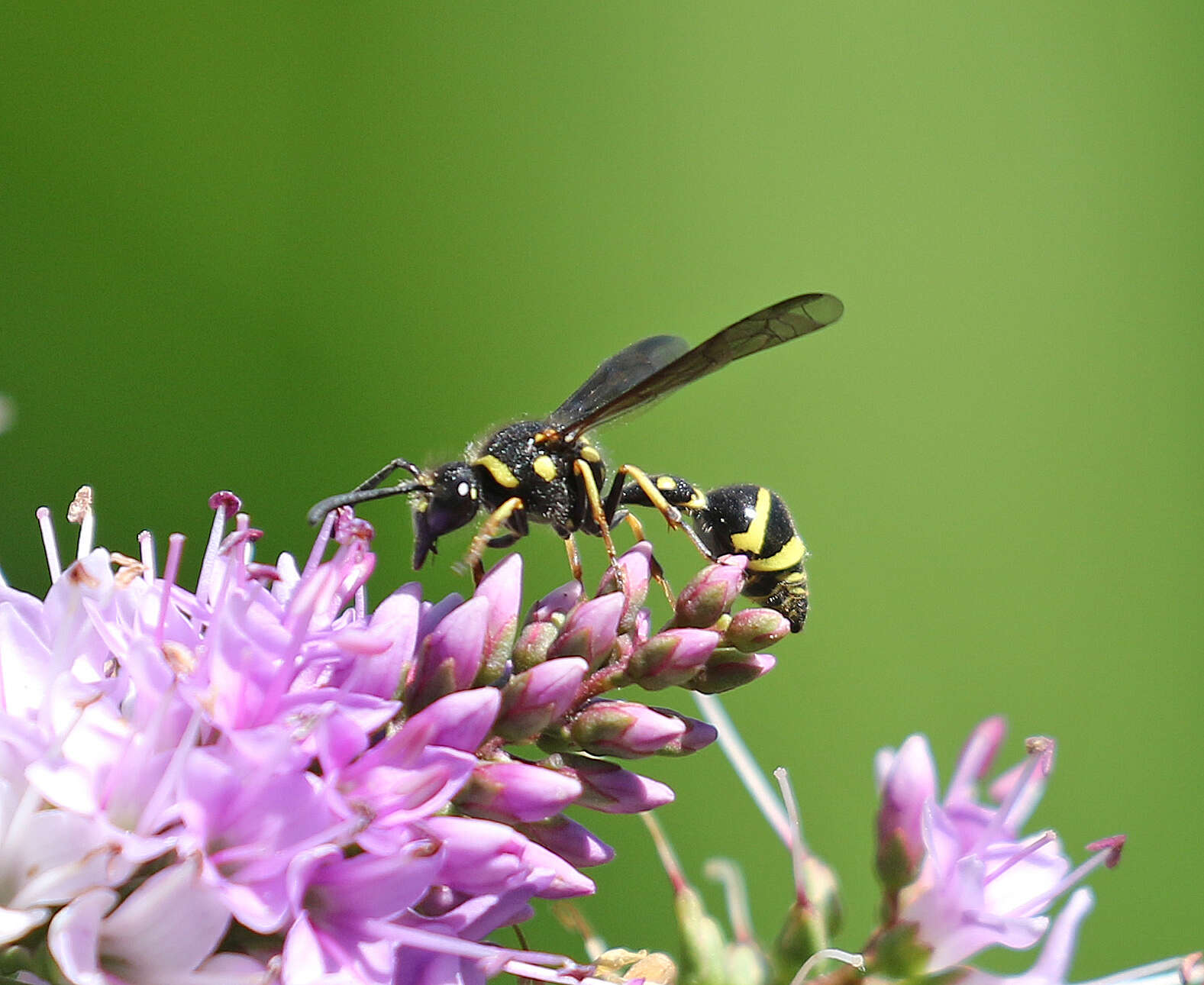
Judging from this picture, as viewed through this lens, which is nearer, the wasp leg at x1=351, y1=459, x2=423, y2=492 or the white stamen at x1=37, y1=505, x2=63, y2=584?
the white stamen at x1=37, y1=505, x2=63, y2=584

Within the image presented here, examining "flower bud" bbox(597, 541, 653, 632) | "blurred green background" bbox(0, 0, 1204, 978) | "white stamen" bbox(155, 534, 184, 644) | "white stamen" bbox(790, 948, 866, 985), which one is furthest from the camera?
"blurred green background" bbox(0, 0, 1204, 978)

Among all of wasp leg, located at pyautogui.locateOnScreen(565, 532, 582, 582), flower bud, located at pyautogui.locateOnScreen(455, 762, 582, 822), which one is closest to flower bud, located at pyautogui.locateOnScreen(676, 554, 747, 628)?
wasp leg, located at pyautogui.locateOnScreen(565, 532, 582, 582)

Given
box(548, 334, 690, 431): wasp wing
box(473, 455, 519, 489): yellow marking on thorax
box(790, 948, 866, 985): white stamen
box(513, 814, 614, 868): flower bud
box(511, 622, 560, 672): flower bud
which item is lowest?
box(790, 948, 866, 985): white stamen

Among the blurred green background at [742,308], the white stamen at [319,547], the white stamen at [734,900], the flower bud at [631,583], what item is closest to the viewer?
the white stamen at [319,547]

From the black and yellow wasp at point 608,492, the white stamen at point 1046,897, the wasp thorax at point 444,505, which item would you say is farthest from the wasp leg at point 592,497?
the white stamen at point 1046,897

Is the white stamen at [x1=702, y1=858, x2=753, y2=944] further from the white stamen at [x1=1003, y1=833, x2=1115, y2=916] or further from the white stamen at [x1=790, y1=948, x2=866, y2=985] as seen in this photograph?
the white stamen at [x1=1003, y1=833, x2=1115, y2=916]

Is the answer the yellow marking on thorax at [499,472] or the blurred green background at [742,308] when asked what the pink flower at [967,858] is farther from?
the blurred green background at [742,308]

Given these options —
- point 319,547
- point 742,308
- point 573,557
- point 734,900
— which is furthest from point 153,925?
point 742,308
